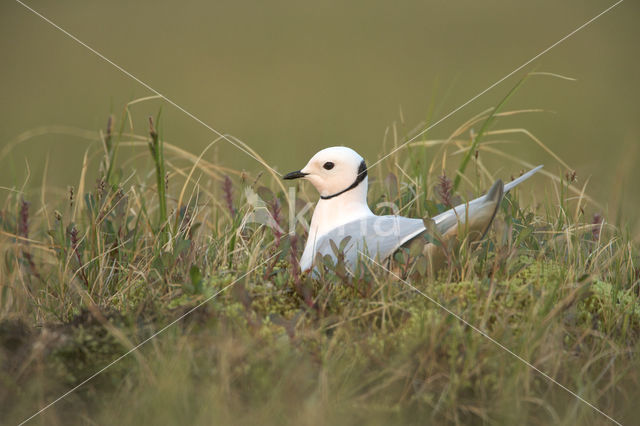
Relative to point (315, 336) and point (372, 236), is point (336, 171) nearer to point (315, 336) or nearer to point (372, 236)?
point (372, 236)

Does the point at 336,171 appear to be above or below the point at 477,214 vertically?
above

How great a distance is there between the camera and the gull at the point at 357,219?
3652 mm

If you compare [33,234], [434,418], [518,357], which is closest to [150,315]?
[434,418]

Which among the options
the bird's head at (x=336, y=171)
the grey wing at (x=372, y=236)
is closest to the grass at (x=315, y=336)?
the grey wing at (x=372, y=236)

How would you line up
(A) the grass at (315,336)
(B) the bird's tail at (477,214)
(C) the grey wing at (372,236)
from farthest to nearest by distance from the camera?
(C) the grey wing at (372,236)
(B) the bird's tail at (477,214)
(A) the grass at (315,336)

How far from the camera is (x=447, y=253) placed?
3615mm

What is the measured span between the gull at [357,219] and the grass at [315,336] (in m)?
0.13

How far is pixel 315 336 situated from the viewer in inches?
128

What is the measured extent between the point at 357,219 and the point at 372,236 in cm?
32

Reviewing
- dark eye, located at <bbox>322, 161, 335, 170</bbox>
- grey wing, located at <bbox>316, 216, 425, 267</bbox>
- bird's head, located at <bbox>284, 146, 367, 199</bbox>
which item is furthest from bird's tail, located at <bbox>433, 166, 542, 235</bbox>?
dark eye, located at <bbox>322, 161, 335, 170</bbox>

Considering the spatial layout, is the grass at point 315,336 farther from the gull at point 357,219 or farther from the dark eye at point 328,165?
the dark eye at point 328,165

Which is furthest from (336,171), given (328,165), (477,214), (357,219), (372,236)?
(477,214)

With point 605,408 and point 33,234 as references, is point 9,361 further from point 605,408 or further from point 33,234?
point 605,408

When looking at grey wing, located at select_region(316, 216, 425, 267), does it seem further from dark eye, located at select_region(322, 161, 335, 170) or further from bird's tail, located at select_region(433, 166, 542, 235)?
dark eye, located at select_region(322, 161, 335, 170)
